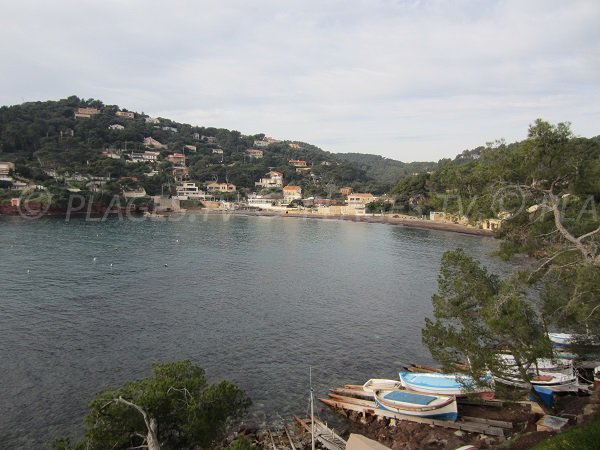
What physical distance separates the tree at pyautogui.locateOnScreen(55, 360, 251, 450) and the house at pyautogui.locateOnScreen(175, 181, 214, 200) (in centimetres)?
10263

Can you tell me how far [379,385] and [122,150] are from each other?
130837 millimetres

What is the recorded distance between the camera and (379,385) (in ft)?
48.0

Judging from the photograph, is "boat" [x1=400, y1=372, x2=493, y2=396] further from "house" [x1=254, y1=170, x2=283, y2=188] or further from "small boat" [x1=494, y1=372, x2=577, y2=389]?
"house" [x1=254, y1=170, x2=283, y2=188]

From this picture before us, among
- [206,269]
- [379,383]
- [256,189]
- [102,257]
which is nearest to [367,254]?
[206,269]

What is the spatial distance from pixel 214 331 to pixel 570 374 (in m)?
13.9

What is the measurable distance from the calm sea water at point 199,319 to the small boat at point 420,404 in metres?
2.54

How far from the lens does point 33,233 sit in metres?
52.1

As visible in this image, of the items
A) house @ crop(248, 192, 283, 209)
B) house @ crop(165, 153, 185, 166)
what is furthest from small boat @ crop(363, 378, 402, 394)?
house @ crop(165, 153, 185, 166)

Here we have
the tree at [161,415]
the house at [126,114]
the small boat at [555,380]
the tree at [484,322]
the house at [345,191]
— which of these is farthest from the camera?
the house at [126,114]

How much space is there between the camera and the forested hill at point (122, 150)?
9838cm

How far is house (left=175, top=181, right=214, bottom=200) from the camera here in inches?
4353

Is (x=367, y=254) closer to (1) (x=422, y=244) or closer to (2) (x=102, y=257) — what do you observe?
(1) (x=422, y=244)

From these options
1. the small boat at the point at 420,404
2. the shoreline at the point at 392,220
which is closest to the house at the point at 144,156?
the shoreline at the point at 392,220

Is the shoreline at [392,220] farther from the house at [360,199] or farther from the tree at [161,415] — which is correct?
the tree at [161,415]
